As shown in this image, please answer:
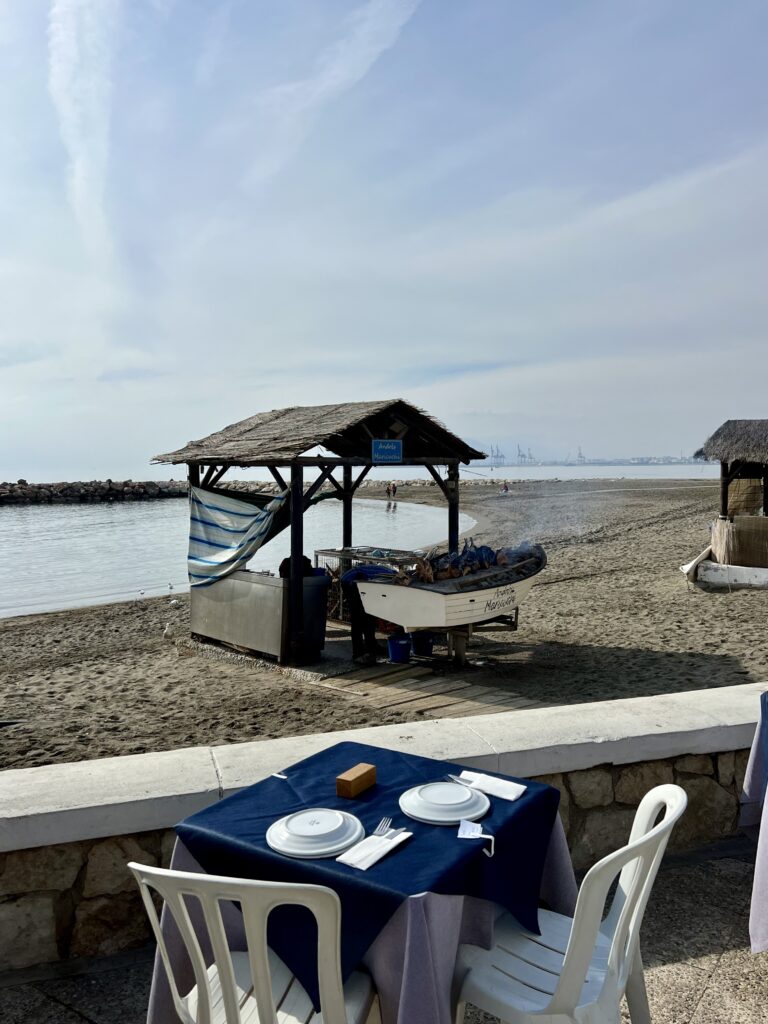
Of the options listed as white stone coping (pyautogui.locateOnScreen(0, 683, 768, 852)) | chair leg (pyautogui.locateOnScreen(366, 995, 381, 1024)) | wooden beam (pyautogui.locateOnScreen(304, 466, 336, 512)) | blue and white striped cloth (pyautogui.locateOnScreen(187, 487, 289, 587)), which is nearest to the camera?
chair leg (pyautogui.locateOnScreen(366, 995, 381, 1024))

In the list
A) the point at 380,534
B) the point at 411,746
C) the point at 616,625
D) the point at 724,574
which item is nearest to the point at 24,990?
the point at 411,746

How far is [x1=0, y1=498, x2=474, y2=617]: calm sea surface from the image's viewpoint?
71.6 ft

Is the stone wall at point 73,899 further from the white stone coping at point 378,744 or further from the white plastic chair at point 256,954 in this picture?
the white plastic chair at point 256,954

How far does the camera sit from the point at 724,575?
43.0ft

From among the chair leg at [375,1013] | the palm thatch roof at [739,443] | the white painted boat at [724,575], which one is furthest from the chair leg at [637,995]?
the palm thatch roof at [739,443]

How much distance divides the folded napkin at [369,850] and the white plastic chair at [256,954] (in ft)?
0.89

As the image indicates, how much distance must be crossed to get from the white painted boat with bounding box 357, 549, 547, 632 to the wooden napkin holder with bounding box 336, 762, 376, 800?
5.92 m

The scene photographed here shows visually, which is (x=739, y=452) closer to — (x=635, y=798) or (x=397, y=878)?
(x=635, y=798)

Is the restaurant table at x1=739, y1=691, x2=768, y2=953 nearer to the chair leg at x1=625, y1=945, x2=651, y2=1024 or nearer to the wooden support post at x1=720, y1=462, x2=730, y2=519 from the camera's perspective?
the chair leg at x1=625, y1=945, x2=651, y2=1024

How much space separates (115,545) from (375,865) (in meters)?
34.4

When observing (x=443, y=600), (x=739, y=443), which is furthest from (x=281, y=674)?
(x=739, y=443)

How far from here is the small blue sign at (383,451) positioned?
9969 mm

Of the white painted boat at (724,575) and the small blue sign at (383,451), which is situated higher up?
the small blue sign at (383,451)

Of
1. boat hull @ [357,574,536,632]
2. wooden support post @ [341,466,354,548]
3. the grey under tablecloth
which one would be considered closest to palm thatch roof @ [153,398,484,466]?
wooden support post @ [341,466,354,548]
